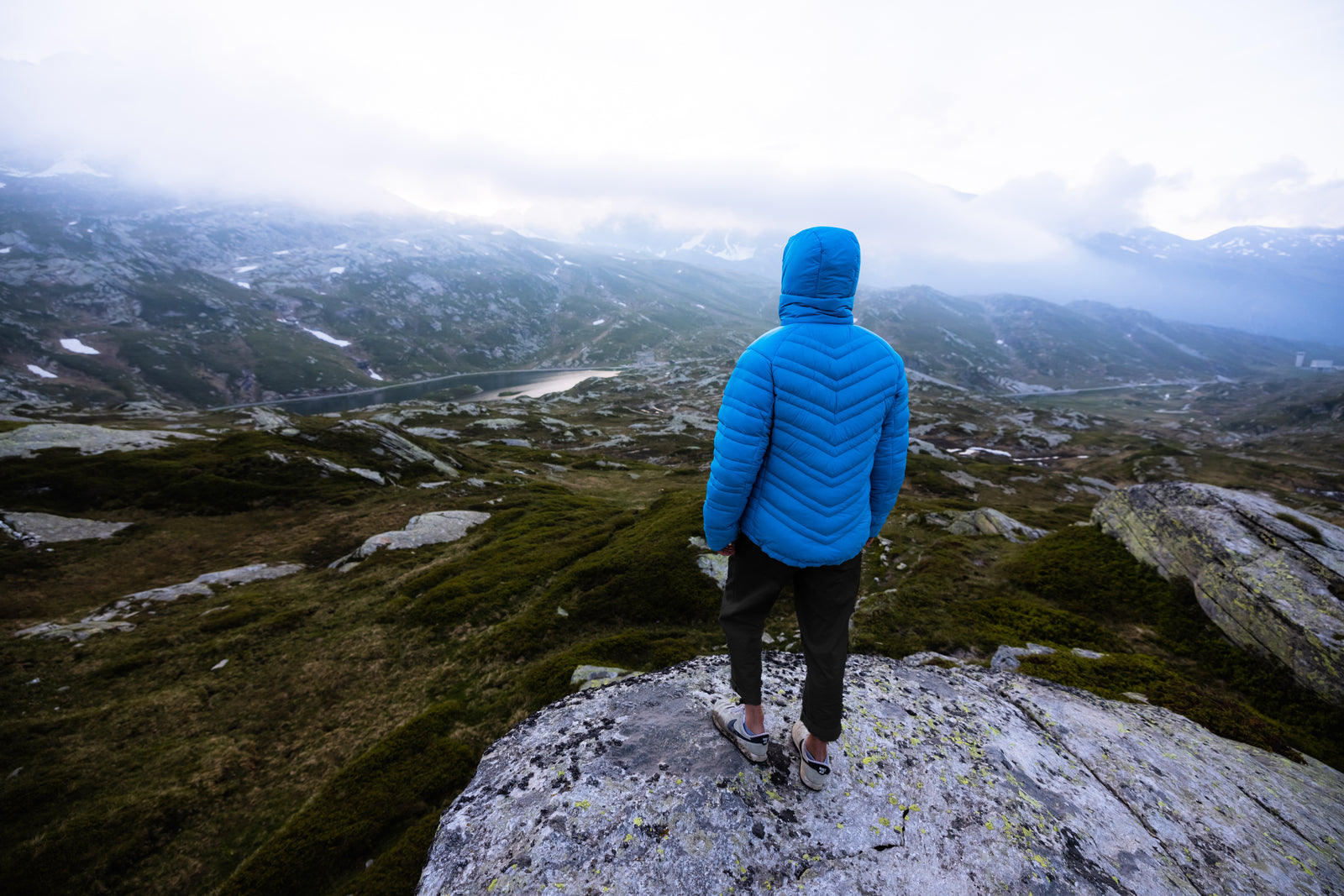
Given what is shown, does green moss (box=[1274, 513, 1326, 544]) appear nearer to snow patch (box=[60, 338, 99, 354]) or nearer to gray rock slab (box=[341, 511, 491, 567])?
gray rock slab (box=[341, 511, 491, 567])

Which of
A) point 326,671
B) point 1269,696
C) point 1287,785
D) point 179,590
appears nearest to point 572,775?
point 1287,785

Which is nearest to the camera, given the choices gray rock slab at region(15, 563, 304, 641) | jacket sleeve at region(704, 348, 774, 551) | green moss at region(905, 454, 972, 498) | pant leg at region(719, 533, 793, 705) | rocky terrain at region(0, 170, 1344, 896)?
jacket sleeve at region(704, 348, 774, 551)

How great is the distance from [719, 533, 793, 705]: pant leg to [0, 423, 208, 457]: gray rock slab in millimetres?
52519

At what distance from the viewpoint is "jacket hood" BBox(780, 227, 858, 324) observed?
4965 mm

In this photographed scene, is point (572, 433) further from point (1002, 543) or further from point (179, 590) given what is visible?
point (1002, 543)

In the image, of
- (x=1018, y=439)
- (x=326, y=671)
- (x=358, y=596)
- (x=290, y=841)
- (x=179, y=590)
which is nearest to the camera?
(x=290, y=841)

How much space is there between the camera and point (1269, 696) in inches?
380

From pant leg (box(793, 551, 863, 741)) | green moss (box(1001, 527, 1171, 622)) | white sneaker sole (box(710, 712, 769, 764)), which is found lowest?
green moss (box(1001, 527, 1171, 622))

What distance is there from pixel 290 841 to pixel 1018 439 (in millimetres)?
143731

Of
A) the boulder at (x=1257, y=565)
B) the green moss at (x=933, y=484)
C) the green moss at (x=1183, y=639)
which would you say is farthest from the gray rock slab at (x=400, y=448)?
the green moss at (x=933, y=484)

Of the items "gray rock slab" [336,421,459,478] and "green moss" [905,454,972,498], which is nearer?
"gray rock slab" [336,421,459,478]

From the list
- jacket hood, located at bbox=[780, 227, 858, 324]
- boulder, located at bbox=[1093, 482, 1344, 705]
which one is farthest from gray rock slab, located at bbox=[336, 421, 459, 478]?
boulder, located at bbox=[1093, 482, 1344, 705]

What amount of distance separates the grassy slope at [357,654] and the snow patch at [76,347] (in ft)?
741

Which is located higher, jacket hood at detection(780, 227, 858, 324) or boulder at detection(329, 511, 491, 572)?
jacket hood at detection(780, 227, 858, 324)
